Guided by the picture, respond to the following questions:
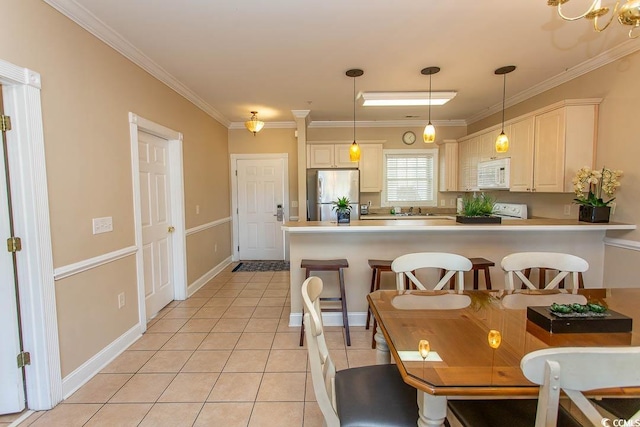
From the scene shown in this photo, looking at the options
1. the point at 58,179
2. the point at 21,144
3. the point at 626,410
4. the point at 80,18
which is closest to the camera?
the point at 626,410

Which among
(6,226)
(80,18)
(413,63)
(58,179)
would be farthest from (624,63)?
(6,226)

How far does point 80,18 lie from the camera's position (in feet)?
7.49

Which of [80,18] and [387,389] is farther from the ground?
[80,18]

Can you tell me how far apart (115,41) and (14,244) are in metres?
1.80

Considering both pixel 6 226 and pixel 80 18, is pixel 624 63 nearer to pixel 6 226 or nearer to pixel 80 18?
pixel 80 18

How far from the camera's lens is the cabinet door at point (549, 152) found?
11.0ft

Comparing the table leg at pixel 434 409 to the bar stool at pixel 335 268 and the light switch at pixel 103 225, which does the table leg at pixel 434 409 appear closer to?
the bar stool at pixel 335 268

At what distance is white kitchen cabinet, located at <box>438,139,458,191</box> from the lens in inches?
225

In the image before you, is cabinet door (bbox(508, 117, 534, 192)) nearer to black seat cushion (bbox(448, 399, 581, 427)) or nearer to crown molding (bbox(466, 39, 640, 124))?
crown molding (bbox(466, 39, 640, 124))

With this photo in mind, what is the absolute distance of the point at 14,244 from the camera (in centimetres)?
190

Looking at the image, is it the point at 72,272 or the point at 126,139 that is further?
the point at 126,139

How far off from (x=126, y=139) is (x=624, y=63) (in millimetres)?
4662

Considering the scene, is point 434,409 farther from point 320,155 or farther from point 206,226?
point 320,155

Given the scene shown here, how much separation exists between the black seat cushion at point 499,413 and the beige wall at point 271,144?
16.4ft
